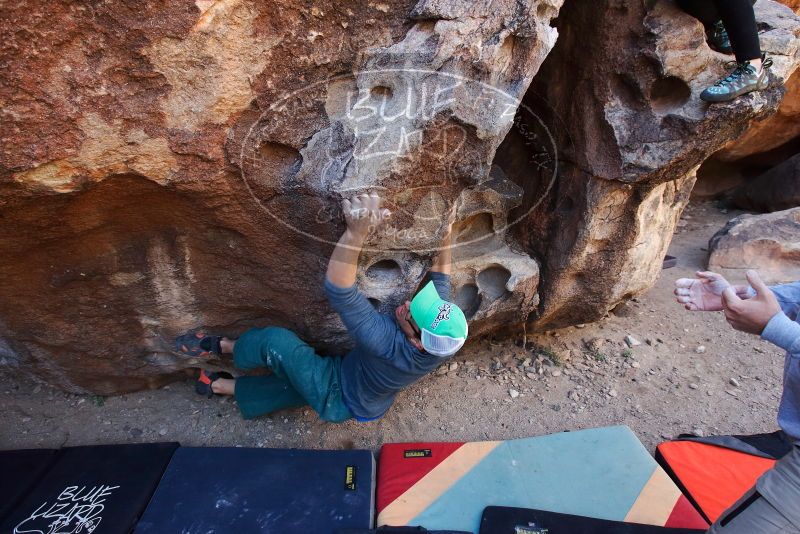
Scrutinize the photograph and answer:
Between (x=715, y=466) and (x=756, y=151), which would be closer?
(x=715, y=466)

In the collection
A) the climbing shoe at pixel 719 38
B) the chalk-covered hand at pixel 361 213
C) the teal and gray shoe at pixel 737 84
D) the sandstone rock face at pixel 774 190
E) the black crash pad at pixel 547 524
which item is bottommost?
the black crash pad at pixel 547 524

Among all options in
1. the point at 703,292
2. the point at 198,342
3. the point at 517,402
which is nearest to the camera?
the point at 703,292

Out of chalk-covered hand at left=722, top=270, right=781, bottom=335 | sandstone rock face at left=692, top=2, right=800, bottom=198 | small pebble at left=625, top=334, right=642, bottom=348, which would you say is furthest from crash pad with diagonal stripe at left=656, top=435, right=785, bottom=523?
sandstone rock face at left=692, top=2, right=800, bottom=198

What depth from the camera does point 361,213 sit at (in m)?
1.78

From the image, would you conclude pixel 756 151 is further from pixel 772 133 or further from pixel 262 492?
pixel 262 492

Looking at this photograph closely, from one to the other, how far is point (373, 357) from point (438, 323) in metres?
0.36

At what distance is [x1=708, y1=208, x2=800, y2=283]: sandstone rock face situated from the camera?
3832 millimetres

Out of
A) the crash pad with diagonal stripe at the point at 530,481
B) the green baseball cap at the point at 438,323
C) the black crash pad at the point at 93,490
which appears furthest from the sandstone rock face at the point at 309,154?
the crash pad with diagonal stripe at the point at 530,481

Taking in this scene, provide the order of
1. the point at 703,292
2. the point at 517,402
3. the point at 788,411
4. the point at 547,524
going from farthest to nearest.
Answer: the point at 517,402
the point at 547,524
the point at 703,292
the point at 788,411

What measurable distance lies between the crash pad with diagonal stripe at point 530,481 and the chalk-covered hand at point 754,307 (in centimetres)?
107

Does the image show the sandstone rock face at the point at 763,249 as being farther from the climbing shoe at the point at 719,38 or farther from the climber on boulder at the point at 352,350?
the climber on boulder at the point at 352,350

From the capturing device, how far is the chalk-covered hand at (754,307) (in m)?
1.30

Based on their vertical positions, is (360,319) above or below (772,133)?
below

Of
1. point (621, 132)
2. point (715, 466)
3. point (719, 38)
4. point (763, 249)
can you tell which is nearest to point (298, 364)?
point (621, 132)
